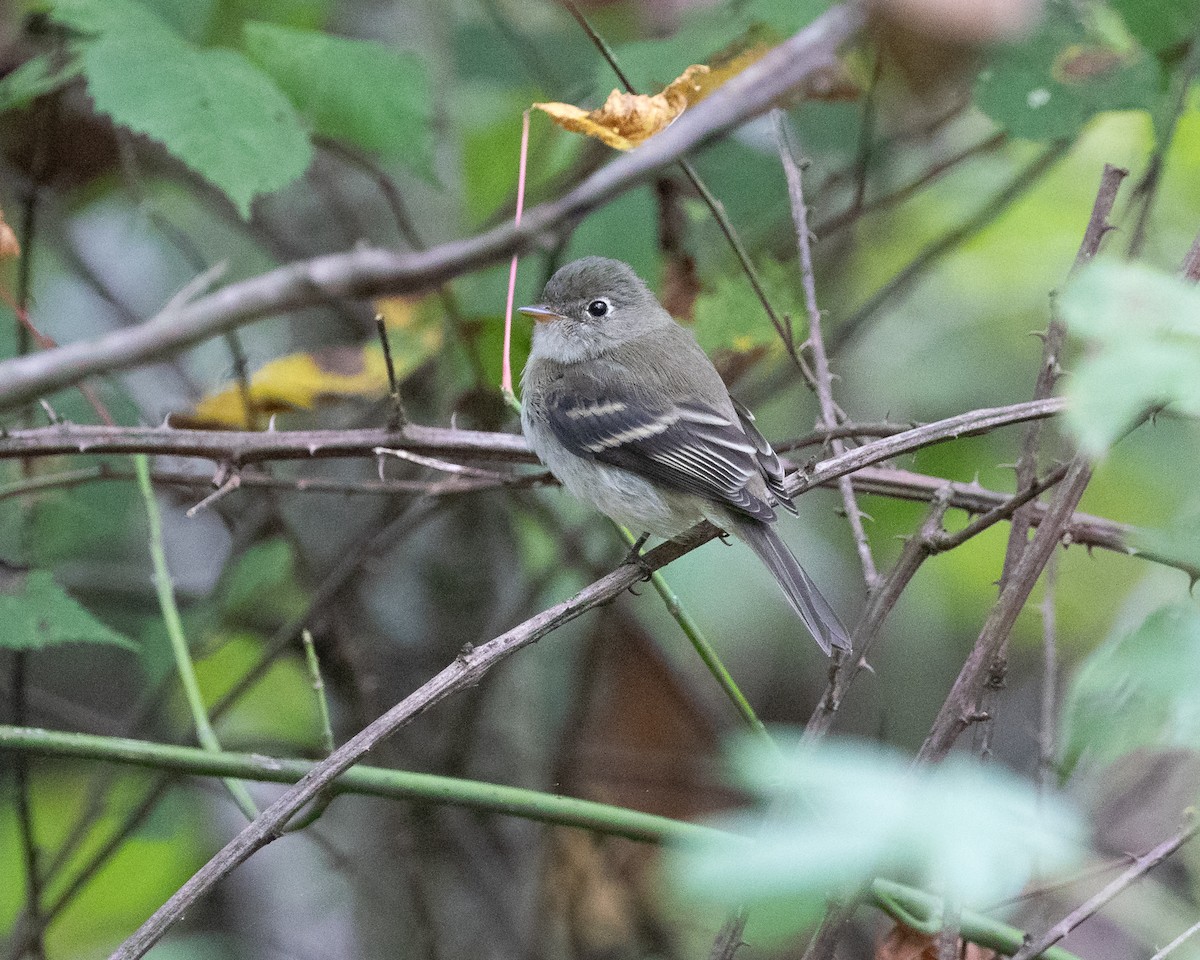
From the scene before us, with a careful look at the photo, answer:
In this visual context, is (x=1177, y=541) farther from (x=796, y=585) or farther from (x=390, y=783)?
(x=796, y=585)

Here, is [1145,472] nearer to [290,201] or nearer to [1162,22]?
[1162,22]

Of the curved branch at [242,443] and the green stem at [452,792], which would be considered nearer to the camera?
the green stem at [452,792]

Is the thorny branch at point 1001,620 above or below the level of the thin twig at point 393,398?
below

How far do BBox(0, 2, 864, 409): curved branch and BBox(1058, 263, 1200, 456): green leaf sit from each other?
1.06 ft

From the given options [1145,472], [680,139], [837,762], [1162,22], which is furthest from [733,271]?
[837,762]

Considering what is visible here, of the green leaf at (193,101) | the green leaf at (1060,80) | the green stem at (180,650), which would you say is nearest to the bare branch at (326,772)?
the green stem at (180,650)

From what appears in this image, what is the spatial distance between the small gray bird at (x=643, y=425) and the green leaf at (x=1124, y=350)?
1494 mm

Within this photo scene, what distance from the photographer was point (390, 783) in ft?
6.82

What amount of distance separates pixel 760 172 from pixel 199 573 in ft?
9.41

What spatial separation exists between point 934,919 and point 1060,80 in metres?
1.91

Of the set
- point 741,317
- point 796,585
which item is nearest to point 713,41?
point 741,317

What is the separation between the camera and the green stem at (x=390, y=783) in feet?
6.66

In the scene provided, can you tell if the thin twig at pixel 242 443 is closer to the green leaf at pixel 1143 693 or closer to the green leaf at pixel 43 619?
the green leaf at pixel 43 619

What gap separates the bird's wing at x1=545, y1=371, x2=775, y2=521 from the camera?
110 inches
